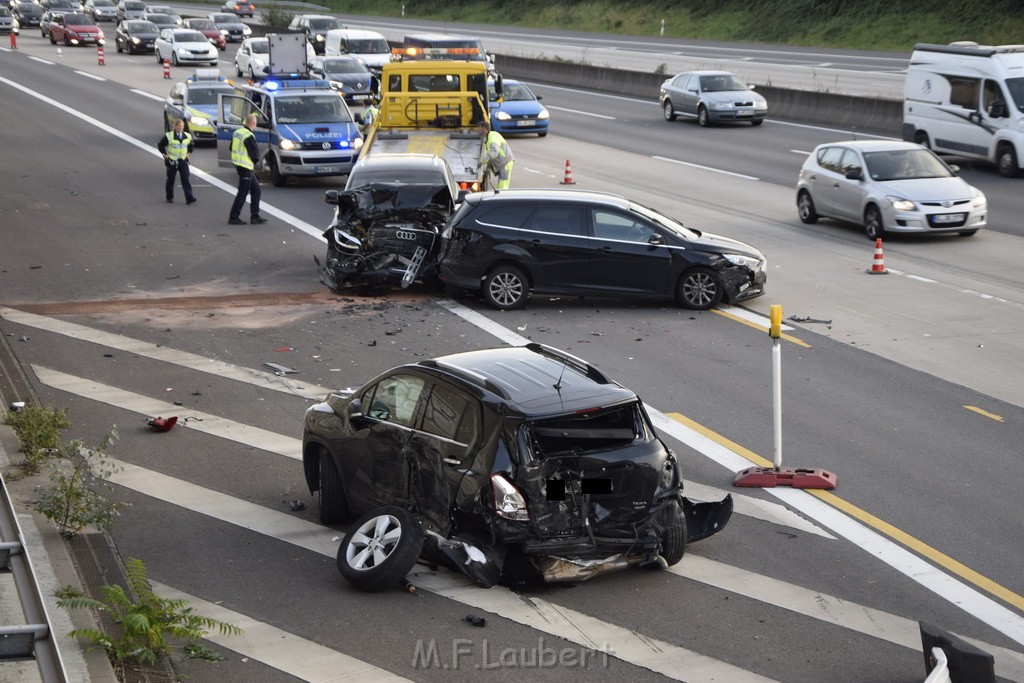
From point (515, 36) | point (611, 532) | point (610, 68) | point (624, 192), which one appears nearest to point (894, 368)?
point (611, 532)

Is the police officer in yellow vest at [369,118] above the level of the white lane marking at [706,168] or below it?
above

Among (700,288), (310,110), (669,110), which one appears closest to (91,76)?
(669,110)

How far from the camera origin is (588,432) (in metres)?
8.74

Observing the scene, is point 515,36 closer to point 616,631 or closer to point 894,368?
point 894,368

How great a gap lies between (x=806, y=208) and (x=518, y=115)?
1358cm

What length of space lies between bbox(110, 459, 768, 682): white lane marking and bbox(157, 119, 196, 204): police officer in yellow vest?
48.6ft

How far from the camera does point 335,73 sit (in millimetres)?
44031

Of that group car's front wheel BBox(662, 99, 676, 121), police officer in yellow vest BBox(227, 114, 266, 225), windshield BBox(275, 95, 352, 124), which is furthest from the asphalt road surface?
car's front wheel BBox(662, 99, 676, 121)

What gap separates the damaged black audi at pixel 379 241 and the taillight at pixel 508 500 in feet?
32.7

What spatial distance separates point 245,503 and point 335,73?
34997mm

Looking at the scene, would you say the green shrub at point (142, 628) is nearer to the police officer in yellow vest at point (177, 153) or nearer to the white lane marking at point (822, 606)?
the white lane marking at point (822, 606)

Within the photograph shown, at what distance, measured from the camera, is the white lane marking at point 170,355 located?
561 inches

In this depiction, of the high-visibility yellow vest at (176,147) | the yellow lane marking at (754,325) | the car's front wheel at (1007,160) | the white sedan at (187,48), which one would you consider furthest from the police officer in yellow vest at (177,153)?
the white sedan at (187,48)

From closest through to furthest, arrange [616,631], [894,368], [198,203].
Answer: [616,631], [894,368], [198,203]
